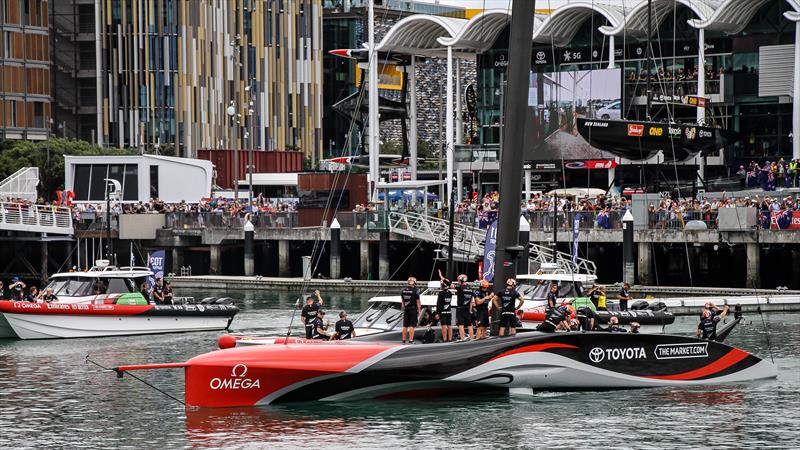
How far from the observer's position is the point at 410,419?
26.4 metres

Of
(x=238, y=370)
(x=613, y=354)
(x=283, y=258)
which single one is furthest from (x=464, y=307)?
(x=283, y=258)

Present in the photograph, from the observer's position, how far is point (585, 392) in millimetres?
28828

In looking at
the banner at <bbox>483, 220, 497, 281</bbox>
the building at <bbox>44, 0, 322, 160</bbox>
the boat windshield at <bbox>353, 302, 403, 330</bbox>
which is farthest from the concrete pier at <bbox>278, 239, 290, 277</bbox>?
the building at <bbox>44, 0, 322, 160</bbox>

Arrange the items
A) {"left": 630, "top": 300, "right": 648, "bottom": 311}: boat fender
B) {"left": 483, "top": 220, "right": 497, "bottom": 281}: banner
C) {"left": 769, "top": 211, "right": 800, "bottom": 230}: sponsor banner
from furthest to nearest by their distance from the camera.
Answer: {"left": 769, "top": 211, "right": 800, "bottom": 230}: sponsor banner
{"left": 483, "top": 220, "right": 497, "bottom": 281}: banner
{"left": 630, "top": 300, "right": 648, "bottom": 311}: boat fender

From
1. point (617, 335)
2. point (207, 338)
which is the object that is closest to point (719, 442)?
point (617, 335)

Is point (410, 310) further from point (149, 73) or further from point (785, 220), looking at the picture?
point (149, 73)

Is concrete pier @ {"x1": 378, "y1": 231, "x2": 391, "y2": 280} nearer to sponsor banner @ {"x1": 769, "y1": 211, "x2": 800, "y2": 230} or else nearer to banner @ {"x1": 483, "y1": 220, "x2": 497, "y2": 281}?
sponsor banner @ {"x1": 769, "y1": 211, "x2": 800, "y2": 230}

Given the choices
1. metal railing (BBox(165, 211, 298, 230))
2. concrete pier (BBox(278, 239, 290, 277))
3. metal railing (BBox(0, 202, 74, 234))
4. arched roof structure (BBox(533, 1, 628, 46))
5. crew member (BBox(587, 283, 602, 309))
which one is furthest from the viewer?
arched roof structure (BBox(533, 1, 628, 46))

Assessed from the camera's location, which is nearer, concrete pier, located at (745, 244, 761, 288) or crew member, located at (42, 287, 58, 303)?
crew member, located at (42, 287, 58, 303)

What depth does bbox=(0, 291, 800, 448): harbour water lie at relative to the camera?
24.4m

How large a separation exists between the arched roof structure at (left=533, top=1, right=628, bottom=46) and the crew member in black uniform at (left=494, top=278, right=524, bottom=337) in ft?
164

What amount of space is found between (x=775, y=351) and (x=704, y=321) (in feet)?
17.4

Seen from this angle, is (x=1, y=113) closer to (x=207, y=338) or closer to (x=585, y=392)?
(x=207, y=338)

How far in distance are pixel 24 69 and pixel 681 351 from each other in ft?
281
